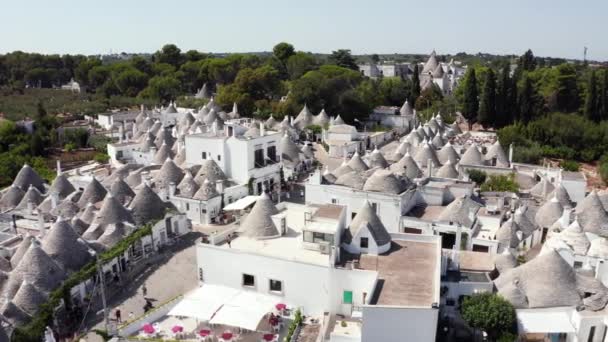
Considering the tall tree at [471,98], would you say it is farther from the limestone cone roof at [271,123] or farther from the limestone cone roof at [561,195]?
the limestone cone roof at [561,195]

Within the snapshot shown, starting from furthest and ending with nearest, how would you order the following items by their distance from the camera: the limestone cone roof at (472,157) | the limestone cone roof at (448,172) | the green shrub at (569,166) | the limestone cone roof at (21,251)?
the green shrub at (569,166)
the limestone cone roof at (472,157)
the limestone cone roof at (448,172)
the limestone cone roof at (21,251)

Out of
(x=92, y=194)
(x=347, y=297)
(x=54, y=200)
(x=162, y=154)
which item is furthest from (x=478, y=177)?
A: (x=54, y=200)

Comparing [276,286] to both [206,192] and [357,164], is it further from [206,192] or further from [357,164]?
[357,164]

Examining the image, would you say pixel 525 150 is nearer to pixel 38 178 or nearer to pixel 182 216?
pixel 182 216

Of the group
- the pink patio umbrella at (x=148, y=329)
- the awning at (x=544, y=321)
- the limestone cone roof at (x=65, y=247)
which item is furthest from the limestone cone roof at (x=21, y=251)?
the awning at (x=544, y=321)

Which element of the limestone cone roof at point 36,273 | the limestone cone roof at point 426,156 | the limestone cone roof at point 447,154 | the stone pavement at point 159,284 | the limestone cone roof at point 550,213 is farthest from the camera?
the limestone cone roof at point 447,154

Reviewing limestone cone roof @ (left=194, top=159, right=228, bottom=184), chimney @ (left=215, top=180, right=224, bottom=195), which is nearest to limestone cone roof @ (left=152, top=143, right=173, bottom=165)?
limestone cone roof @ (left=194, top=159, right=228, bottom=184)
